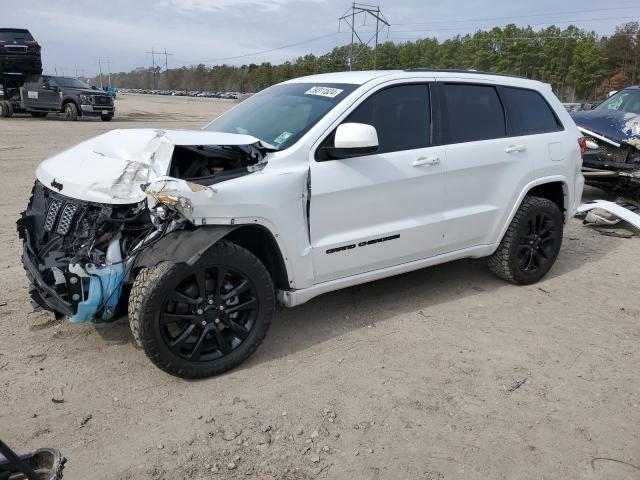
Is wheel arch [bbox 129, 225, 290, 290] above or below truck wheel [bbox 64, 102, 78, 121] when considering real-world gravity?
below

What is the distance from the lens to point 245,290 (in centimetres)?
342

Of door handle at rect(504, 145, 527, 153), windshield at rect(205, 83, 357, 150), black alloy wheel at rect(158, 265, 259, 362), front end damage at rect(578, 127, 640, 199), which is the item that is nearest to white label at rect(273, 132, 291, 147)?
windshield at rect(205, 83, 357, 150)

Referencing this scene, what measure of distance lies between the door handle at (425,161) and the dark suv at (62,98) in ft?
68.6

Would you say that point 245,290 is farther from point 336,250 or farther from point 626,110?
point 626,110

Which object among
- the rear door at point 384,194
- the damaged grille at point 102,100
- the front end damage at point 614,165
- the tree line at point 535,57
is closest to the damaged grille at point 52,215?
the rear door at point 384,194

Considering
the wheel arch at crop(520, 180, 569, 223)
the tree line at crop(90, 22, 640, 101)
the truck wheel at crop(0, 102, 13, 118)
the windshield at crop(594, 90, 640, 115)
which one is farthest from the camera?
the tree line at crop(90, 22, 640, 101)

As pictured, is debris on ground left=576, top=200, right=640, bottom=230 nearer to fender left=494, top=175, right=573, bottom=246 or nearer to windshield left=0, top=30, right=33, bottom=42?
fender left=494, top=175, right=573, bottom=246

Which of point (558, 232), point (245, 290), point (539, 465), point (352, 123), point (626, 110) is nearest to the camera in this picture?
point (539, 465)

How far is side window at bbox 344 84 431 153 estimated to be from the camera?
399 centimetres

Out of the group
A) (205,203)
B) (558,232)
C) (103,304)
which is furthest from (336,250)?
(558,232)

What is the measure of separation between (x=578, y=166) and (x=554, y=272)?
42.6 inches

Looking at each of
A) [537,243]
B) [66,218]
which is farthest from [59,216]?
[537,243]

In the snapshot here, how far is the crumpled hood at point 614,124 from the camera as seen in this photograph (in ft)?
28.8

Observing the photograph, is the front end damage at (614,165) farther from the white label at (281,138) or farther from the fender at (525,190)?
the white label at (281,138)
